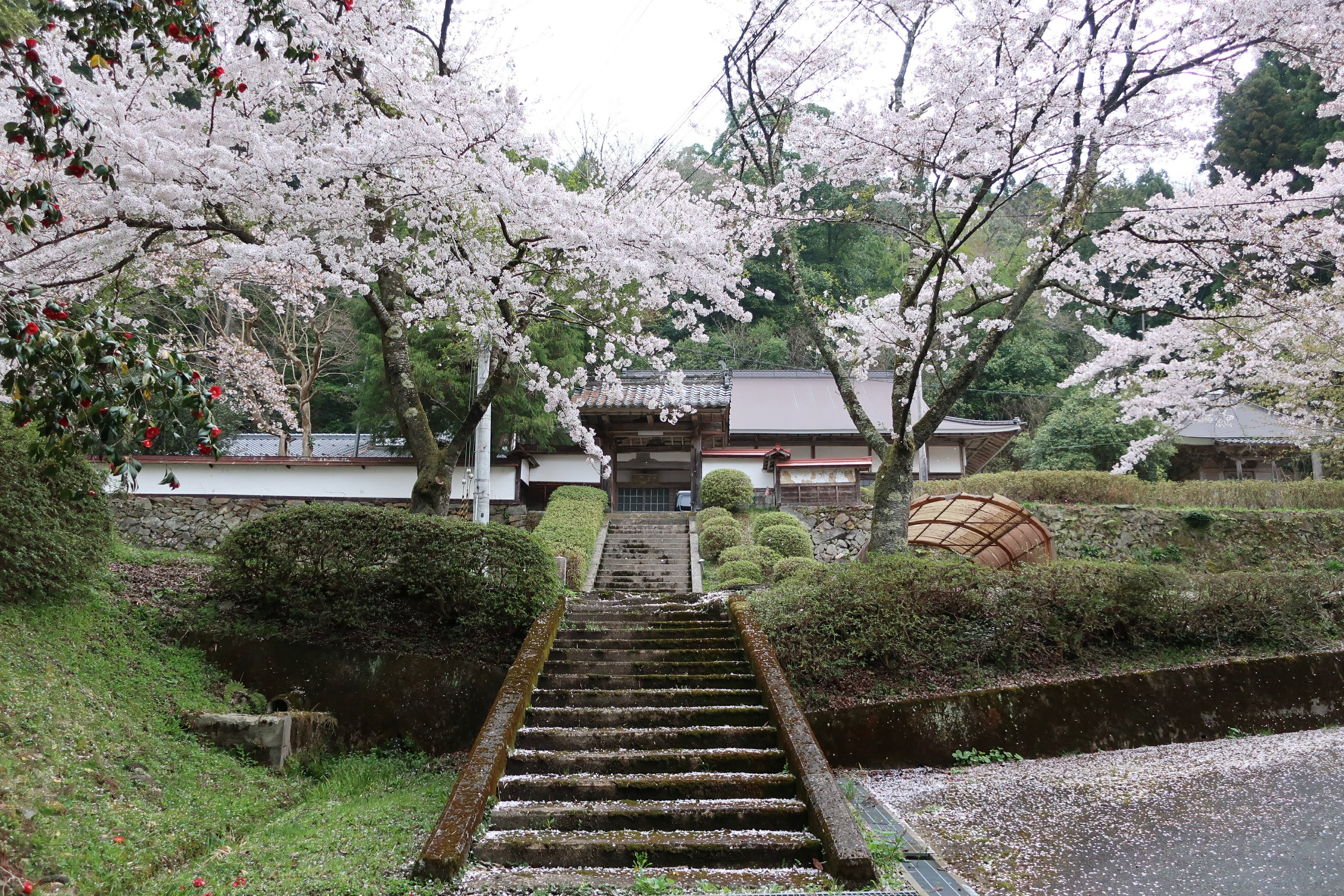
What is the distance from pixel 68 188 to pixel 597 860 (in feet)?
23.6

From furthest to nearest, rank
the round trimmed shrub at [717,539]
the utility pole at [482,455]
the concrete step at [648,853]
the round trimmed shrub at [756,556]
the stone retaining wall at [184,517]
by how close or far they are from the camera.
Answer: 1. the stone retaining wall at [184,517]
2. the round trimmed shrub at [717,539]
3. the round trimmed shrub at [756,556]
4. the utility pole at [482,455]
5. the concrete step at [648,853]

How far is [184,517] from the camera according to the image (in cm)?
1550

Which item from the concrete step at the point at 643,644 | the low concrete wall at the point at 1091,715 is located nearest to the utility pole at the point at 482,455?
the concrete step at the point at 643,644

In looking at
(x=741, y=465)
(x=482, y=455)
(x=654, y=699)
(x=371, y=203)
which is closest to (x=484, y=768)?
(x=654, y=699)

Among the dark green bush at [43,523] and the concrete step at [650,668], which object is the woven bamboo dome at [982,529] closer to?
the concrete step at [650,668]

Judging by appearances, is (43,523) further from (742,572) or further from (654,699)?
(742,572)

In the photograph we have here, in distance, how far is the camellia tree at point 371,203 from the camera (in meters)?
6.23

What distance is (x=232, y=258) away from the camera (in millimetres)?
6336

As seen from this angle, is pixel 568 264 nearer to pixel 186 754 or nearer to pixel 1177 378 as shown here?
pixel 186 754

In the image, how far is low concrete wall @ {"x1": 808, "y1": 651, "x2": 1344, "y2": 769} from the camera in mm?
7168

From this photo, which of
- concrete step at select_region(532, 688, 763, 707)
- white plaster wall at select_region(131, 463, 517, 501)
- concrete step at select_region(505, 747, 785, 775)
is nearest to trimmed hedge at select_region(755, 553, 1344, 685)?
concrete step at select_region(532, 688, 763, 707)

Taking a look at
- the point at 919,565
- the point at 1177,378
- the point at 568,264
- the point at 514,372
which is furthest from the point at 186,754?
the point at 1177,378

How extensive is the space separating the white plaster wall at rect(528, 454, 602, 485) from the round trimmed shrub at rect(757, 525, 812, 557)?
273 inches

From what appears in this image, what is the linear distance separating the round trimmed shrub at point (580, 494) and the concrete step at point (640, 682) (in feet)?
34.0
